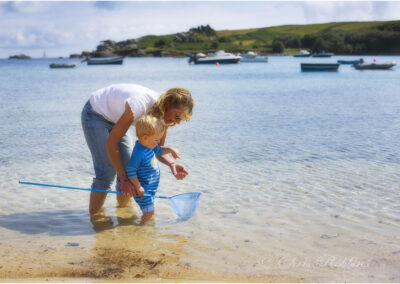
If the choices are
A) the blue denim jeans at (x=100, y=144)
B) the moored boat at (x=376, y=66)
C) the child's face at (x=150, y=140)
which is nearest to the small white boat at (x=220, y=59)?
the moored boat at (x=376, y=66)

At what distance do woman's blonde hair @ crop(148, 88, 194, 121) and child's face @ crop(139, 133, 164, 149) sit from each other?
0.63 ft

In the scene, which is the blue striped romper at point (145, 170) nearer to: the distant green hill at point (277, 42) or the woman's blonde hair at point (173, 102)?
the woman's blonde hair at point (173, 102)

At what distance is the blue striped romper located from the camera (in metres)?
4.02

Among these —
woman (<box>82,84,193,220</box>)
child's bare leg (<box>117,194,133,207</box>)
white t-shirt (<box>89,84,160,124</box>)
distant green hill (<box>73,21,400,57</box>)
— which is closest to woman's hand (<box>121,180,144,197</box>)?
woman (<box>82,84,193,220</box>)

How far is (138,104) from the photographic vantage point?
3719mm

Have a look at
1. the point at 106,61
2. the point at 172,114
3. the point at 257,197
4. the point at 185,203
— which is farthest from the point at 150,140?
the point at 106,61

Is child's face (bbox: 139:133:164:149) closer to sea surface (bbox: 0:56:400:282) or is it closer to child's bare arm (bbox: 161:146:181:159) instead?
child's bare arm (bbox: 161:146:181:159)

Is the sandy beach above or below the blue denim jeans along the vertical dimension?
below

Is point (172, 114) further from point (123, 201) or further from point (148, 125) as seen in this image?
point (123, 201)

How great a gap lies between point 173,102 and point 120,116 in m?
0.55

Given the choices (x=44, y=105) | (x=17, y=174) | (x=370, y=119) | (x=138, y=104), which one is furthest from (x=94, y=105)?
(x=44, y=105)

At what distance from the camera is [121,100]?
3.88 meters

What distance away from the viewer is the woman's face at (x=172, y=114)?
3834mm

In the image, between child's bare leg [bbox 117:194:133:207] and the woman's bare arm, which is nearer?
the woman's bare arm
